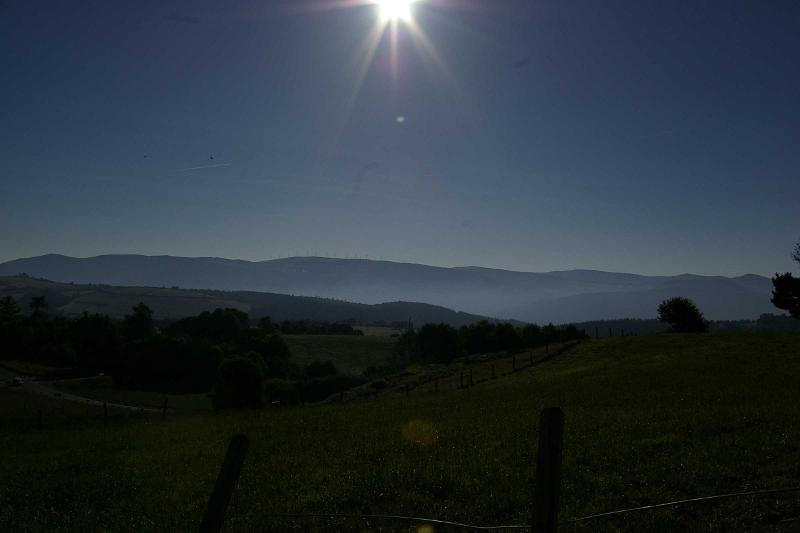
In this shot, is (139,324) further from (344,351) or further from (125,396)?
(344,351)

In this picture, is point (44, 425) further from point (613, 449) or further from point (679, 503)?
point (679, 503)

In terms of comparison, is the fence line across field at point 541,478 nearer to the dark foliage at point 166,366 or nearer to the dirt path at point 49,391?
the dirt path at point 49,391

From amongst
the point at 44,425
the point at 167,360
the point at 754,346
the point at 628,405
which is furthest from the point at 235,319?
the point at 628,405

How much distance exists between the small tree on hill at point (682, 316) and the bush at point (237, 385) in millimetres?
62072

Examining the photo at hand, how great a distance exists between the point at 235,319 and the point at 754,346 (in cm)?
14065

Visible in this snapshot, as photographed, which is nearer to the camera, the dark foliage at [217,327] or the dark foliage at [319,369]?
the dark foliage at [319,369]

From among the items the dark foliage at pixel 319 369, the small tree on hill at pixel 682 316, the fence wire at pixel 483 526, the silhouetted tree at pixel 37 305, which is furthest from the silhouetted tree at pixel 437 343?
the fence wire at pixel 483 526

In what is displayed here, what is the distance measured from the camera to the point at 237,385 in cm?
5428

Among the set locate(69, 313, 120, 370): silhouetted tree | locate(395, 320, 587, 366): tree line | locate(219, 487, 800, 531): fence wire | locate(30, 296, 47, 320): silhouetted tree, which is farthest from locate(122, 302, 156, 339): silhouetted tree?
locate(219, 487, 800, 531): fence wire

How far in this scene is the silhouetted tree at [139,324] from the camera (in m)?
148

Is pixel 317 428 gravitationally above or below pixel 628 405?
below

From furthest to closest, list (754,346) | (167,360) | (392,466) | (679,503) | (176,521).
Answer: (167,360) → (754,346) → (392,466) → (176,521) → (679,503)

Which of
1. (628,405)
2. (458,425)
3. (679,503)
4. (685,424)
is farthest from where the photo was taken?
(628,405)

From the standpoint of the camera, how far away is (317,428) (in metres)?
27.5
